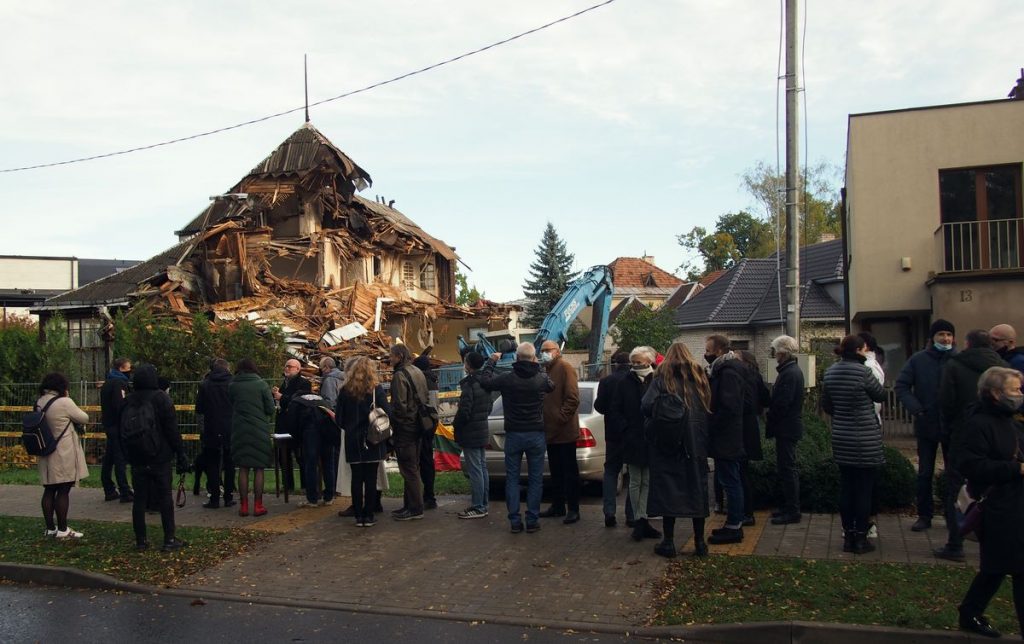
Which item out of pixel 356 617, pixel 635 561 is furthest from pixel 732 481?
pixel 356 617

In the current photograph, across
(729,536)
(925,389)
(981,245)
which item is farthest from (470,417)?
(981,245)

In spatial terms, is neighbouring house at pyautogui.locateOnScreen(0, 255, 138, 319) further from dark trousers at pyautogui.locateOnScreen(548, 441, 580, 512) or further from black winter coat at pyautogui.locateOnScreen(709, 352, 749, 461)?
black winter coat at pyautogui.locateOnScreen(709, 352, 749, 461)

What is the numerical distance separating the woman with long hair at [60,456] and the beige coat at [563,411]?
4764 millimetres

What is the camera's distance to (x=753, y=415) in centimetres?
880

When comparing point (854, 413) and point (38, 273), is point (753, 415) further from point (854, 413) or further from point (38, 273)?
point (38, 273)

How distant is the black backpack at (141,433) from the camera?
8516 millimetres

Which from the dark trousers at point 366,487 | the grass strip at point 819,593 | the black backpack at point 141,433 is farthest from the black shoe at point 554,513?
the black backpack at point 141,433

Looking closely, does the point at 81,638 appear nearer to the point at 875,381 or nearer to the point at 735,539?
the point at 735,539

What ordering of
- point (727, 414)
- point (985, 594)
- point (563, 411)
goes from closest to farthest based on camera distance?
point (985, 594) → point (727, 414) → point (563, 411)

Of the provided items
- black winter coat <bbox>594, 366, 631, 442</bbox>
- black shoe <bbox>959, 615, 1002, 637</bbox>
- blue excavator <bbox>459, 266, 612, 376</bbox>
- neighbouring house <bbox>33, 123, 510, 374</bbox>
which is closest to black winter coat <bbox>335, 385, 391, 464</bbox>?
black winter coat <bbox>594, 366, 631, 442</bbox>

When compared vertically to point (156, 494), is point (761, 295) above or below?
above

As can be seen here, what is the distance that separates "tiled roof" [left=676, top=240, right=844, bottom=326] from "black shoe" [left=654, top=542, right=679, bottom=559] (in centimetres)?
2395

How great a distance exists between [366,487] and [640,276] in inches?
2643

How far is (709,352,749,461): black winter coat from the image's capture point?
8203mm
